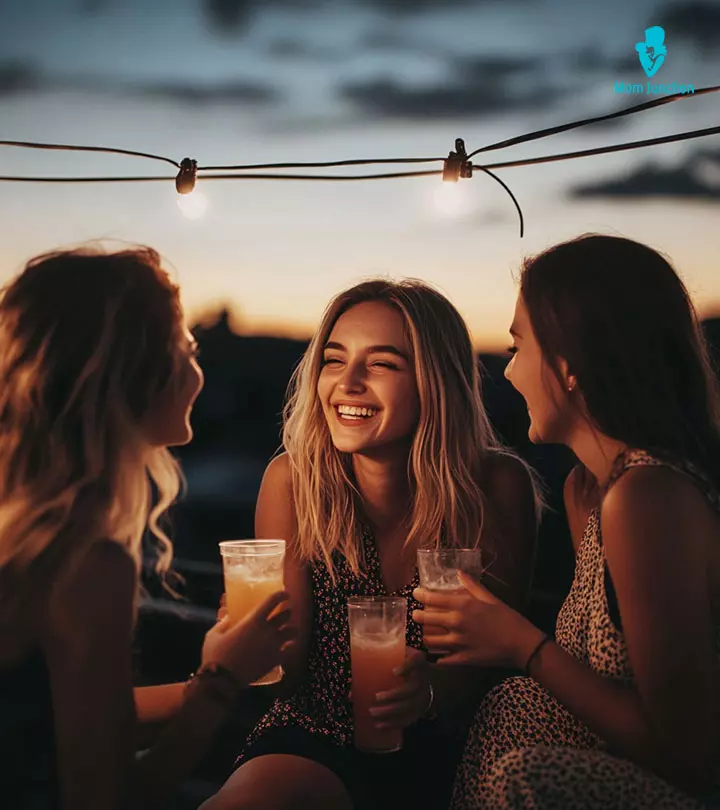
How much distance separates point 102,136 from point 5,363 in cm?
→ 219

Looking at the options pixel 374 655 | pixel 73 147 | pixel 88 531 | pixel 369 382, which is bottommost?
pixel 374 655

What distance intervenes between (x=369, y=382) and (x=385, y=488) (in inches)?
19.1

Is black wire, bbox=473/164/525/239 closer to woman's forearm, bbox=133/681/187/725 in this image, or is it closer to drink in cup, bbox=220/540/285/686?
drink in cup, bbox=220/540/285/686

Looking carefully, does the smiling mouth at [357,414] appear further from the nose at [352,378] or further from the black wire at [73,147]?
the black wire at [73,147]

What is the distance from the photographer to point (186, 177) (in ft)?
10.5

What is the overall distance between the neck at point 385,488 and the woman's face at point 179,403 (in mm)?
1221

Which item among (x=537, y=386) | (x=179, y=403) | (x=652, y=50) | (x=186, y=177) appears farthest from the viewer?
(x=652, y=50)

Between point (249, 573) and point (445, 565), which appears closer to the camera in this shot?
point (249, 573)

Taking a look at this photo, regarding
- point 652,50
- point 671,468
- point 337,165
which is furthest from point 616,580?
point 652,50

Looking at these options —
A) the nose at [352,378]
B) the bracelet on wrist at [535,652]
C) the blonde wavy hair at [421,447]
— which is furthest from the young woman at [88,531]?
the blonde wavy hair at [421,447]

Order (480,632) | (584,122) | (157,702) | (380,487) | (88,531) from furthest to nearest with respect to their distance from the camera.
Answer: (380,487)
(584,122)
(157,702)
(480,632)
(88,531)

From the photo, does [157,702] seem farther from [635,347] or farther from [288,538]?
[635,347]

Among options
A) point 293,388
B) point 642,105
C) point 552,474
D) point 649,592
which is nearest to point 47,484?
point 649,592

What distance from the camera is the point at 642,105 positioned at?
9.13 ft
